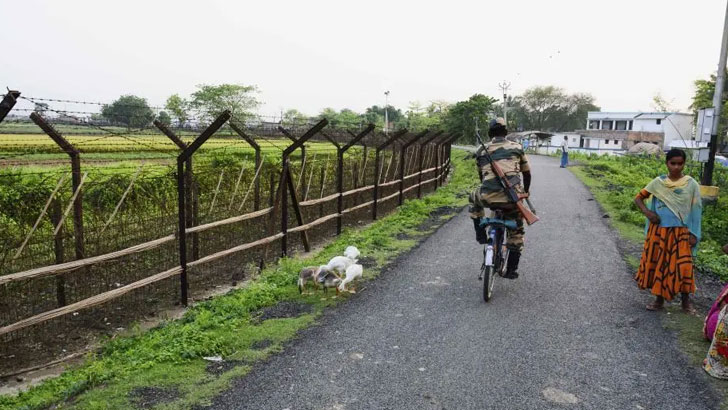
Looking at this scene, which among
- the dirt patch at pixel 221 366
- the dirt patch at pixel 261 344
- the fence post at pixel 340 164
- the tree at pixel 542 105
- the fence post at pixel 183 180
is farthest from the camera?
the tree at pixel 542 105

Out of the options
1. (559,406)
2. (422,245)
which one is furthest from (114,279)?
(559,406)

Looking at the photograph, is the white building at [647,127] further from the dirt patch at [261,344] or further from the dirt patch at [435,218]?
the dirt patch at [261,344]

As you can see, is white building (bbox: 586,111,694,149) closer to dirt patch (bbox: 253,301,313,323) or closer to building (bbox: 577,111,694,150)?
building (bbox: 577,111,694,150)

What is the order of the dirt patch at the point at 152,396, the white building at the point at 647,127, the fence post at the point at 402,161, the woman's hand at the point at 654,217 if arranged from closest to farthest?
the dirt patch at the point at 152,396, the woman's hand at the point at 654,217, the fence post at the point at 402,161, the white building at the point at 647,127

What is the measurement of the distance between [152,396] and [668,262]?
4771 millimetres

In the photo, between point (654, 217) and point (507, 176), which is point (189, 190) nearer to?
point (507, 176)

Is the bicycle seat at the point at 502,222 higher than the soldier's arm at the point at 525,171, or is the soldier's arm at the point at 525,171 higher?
the soldier's arm at the point at 525,171

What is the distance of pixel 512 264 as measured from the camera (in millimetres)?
5977

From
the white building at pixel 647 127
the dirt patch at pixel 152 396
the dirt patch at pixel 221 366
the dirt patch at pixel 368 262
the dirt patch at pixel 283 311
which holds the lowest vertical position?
the dirt patch at pixel 283 311

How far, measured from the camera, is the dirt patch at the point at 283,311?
5.47 meters

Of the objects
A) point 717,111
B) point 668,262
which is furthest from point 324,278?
point 717,111

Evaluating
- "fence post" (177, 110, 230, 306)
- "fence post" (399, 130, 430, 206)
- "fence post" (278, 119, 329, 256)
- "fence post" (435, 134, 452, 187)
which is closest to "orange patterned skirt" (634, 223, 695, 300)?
"fence post" (278, 119, 329, 256)

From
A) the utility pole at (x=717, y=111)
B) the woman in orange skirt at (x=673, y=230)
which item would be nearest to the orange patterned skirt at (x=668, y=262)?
the woman in orange skirt at (x=673, y=230)

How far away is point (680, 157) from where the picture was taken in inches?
203
